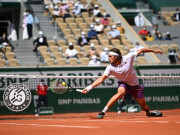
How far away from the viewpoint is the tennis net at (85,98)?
17.6 meters

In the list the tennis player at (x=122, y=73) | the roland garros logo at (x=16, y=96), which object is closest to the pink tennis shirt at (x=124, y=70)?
the tennis player at (x=122, y=73)

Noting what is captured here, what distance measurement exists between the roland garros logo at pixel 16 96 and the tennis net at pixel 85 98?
38 mm

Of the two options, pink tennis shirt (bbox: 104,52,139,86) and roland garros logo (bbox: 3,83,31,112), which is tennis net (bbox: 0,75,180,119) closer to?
roland garros logo (bbox: 3,83,31,112)

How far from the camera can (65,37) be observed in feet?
77.0

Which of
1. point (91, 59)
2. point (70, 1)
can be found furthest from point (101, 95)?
point (70, 1)

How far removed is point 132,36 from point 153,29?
3098 mm

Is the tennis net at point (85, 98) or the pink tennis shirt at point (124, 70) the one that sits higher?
the pink tennis shirt at point (124, 70)

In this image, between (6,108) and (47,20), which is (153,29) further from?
(6,108)

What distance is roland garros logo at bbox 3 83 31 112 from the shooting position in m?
16.5

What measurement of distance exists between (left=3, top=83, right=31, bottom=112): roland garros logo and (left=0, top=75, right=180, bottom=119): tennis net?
0.12 feet

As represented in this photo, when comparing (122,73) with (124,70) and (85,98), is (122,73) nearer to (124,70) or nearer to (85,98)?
(124,70)

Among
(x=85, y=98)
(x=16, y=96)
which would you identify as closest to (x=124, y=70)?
(x=16, y=96)

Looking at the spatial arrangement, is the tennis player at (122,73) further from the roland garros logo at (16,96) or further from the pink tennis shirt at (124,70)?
the roland garros logo at (16,96)

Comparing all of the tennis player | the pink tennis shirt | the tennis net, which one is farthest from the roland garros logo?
the pink tennis shirt
